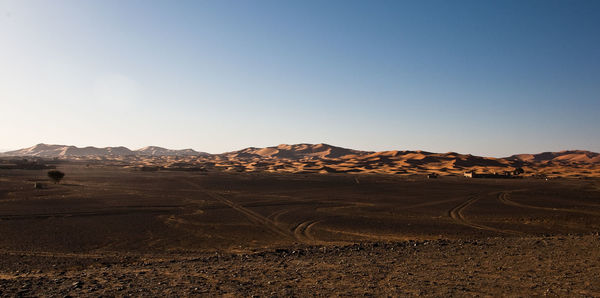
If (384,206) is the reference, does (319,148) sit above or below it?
above

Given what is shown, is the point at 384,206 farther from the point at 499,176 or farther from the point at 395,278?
the point at 499,176

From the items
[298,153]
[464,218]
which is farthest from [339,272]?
[298,153]

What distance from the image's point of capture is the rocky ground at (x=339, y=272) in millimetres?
7602

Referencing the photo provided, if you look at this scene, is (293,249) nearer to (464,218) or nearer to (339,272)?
(339,272)

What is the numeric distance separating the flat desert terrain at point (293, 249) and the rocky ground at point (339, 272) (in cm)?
3

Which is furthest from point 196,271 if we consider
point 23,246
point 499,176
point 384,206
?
point 499,176

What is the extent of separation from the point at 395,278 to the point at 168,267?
5940 mm

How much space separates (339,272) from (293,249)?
3.82m

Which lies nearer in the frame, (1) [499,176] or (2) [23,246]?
(2) [23,246]

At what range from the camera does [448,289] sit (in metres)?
7.70

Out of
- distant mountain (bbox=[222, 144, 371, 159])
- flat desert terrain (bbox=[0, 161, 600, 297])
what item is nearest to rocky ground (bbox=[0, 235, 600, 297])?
flat desert terrain (bbox=[0, 161, 600, 297])

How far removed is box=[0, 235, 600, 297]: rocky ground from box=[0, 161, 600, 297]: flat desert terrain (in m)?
0.03

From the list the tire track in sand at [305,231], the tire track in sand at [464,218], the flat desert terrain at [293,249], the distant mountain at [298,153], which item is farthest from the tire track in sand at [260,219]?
the distant mountain at [298,153]

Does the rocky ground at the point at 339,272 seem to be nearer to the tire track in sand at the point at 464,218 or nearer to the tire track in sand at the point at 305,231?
the tire track in sand at the point at 305,231
